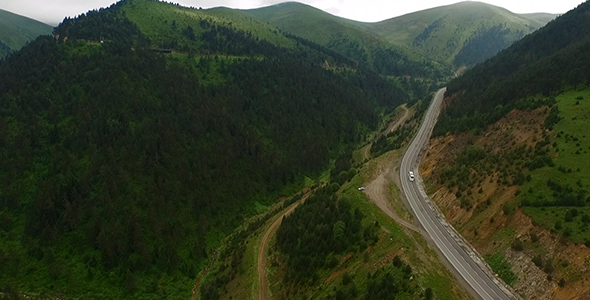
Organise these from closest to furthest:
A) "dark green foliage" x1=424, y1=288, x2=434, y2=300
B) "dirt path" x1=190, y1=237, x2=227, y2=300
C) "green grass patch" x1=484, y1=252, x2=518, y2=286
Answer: "dark green foliage" x1=424, y1=288, x2=434, y2=300 → "green grass patch" x1=484, y1=252, x2=518, y2=286 → "dirt path" x1=190, y1=237, x2=227, y2=300

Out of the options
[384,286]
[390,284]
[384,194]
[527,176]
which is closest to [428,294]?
[390,284]

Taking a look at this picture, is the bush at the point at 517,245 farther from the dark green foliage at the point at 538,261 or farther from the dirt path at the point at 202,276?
the dirt path at the point at 202,276

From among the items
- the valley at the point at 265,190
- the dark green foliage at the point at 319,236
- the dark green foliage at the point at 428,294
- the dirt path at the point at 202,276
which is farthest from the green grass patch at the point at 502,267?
the dirt path at the point at 202,276

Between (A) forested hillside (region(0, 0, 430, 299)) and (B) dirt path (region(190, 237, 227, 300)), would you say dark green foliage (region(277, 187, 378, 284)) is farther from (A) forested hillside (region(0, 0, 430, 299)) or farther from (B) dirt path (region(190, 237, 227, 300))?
(A) forested hillside (region(0, 0, 430, 299))

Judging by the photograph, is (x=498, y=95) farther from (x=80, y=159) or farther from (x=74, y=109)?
(x=74, y=109)

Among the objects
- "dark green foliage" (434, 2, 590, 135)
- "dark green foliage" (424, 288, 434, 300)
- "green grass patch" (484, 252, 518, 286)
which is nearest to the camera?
"dark green foliage" (424, 288, 434, 300)

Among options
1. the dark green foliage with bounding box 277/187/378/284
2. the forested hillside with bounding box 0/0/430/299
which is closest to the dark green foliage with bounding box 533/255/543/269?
the dark green foliage with bounding box 277/187/378/284
